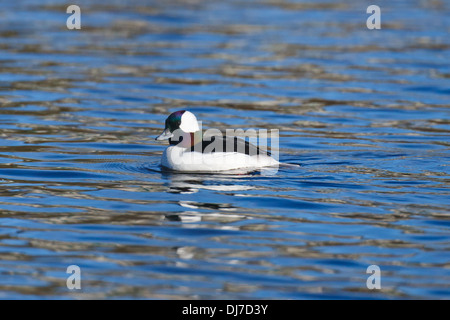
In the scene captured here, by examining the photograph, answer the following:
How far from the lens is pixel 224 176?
10.7 meters

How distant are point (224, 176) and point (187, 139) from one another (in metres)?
0.88

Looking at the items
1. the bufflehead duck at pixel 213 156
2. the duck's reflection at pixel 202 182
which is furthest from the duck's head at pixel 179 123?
the duck's reflection at pixel 202 182

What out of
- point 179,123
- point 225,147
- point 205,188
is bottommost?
point 205,188

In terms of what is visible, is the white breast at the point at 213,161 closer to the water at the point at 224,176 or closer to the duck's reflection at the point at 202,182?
the duck's reflection at the point at 202,182

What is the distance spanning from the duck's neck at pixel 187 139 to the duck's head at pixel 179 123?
0.22ft

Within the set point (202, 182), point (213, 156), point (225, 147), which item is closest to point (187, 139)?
point (213, 156)

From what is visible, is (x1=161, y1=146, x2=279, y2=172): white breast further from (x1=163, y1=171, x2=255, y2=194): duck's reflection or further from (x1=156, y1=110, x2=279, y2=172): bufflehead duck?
(x1=163, y1=171, x2=255, y2=194): duck's reflection

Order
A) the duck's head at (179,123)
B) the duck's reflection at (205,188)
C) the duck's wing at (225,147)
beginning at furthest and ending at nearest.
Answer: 1. the duck's head at (179,123)
2. the duck's wing at (225,147)
3. the duck's reflection at (205,188)

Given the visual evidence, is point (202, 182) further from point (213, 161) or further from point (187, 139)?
point (187, 139)

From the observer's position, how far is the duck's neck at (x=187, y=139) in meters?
11.3

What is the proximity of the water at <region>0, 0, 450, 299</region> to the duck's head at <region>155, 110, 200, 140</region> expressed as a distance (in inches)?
22.6

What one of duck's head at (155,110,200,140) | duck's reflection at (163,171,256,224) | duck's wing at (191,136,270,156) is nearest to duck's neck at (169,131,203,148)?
duck's head at (155,110,200,140)
